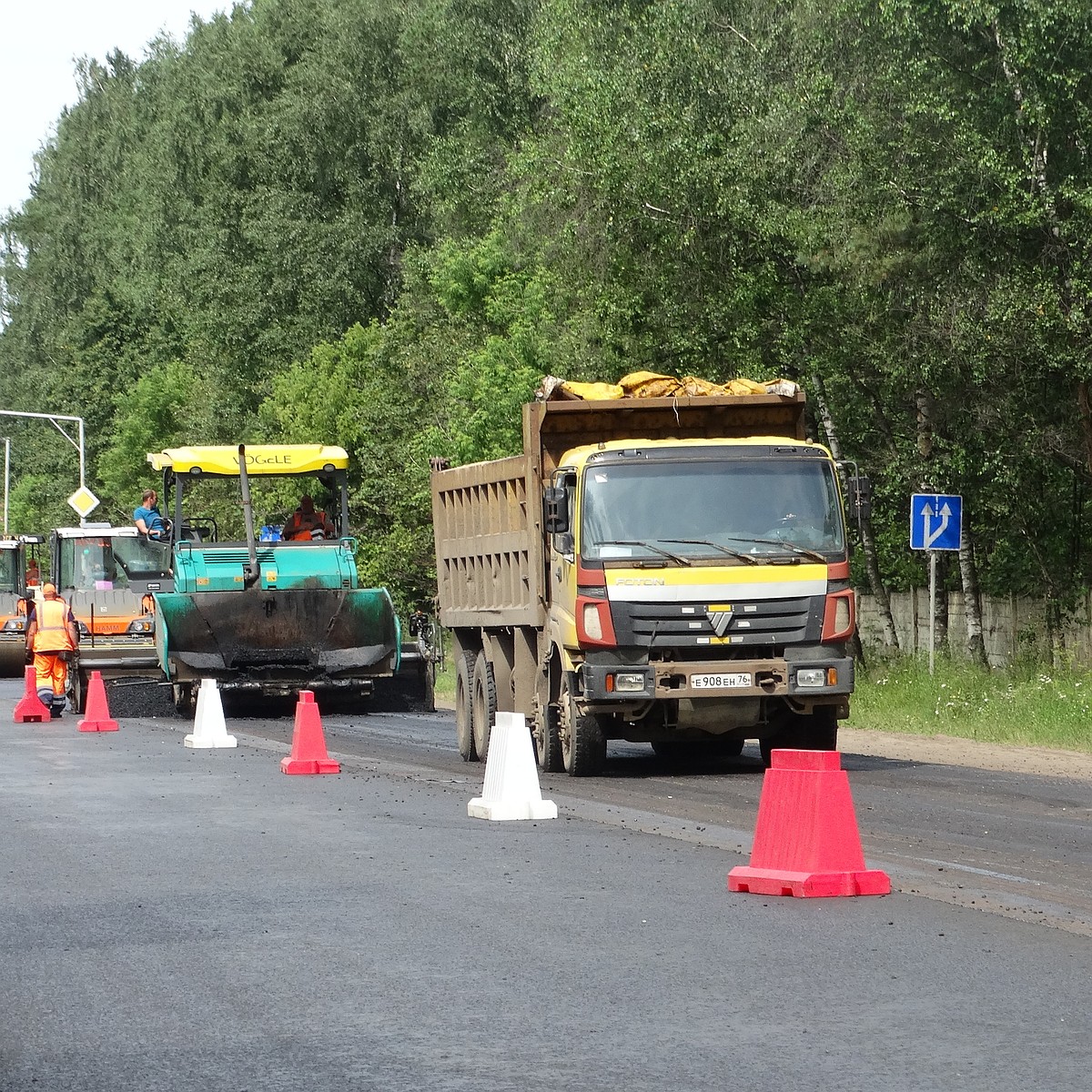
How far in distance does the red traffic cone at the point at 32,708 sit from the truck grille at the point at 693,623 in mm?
13284

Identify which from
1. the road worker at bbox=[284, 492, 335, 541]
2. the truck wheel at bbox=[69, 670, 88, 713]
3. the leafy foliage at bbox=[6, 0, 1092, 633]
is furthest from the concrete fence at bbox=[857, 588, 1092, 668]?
the truck wheel at bbox=[69, 670, 88, 713]

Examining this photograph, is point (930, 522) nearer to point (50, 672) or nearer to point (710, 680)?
point (710, 680)

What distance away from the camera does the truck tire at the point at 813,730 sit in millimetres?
17500

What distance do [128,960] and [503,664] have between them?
1123 cm

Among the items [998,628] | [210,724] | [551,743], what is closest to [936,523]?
[998,628]

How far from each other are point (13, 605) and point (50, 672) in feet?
62.6

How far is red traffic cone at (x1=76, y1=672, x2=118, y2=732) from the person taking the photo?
24969 millimetres

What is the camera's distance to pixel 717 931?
9.02 m

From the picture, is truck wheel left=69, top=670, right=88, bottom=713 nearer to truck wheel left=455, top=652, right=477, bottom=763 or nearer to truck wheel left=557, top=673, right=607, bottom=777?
truck wheel left=455, top=652, right=477, bottom=763

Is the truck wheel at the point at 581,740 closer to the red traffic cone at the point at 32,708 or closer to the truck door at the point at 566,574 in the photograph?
the truck door at the point at 566,574

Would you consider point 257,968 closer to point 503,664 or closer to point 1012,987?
point 1012,987

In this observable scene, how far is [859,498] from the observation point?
56.7 feet

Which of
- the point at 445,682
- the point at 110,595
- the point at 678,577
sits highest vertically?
the point at 110,595

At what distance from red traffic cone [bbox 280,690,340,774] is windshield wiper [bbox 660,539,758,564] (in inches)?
135
